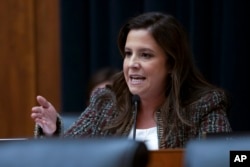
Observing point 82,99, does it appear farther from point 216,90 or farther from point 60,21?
point 216,90

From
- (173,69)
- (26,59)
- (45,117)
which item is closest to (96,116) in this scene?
(45,117)

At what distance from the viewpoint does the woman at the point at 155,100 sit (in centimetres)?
191

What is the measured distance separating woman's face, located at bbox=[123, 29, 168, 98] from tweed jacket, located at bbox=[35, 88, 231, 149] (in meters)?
0.09

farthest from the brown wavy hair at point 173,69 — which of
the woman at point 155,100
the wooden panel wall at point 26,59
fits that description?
the wooden panel wall at point 26,59

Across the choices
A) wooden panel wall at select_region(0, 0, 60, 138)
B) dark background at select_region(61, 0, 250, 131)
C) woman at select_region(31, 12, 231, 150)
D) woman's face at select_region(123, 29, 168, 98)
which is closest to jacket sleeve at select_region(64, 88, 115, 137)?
woman at select_region(31, 12, 231, 150)

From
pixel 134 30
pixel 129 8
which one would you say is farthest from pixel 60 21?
pixel 134 30

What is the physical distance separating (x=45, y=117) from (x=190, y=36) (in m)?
1.05

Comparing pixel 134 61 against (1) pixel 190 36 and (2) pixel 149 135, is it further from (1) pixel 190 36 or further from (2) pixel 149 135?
(1) pixel 190 36

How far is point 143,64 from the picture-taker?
1.95m

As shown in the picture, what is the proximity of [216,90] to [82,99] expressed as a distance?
1.23m

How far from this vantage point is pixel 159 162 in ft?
4.29

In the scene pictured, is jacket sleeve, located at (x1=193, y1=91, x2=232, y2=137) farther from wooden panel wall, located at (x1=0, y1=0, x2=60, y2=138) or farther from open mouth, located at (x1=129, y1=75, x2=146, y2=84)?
wooden panel wall, located at (x1=0, y1=0, x2=60, y2=138)

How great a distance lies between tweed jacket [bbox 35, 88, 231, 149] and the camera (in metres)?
1.88

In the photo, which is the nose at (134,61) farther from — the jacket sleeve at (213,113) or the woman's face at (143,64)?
the jacket sleeve at (213,113)
